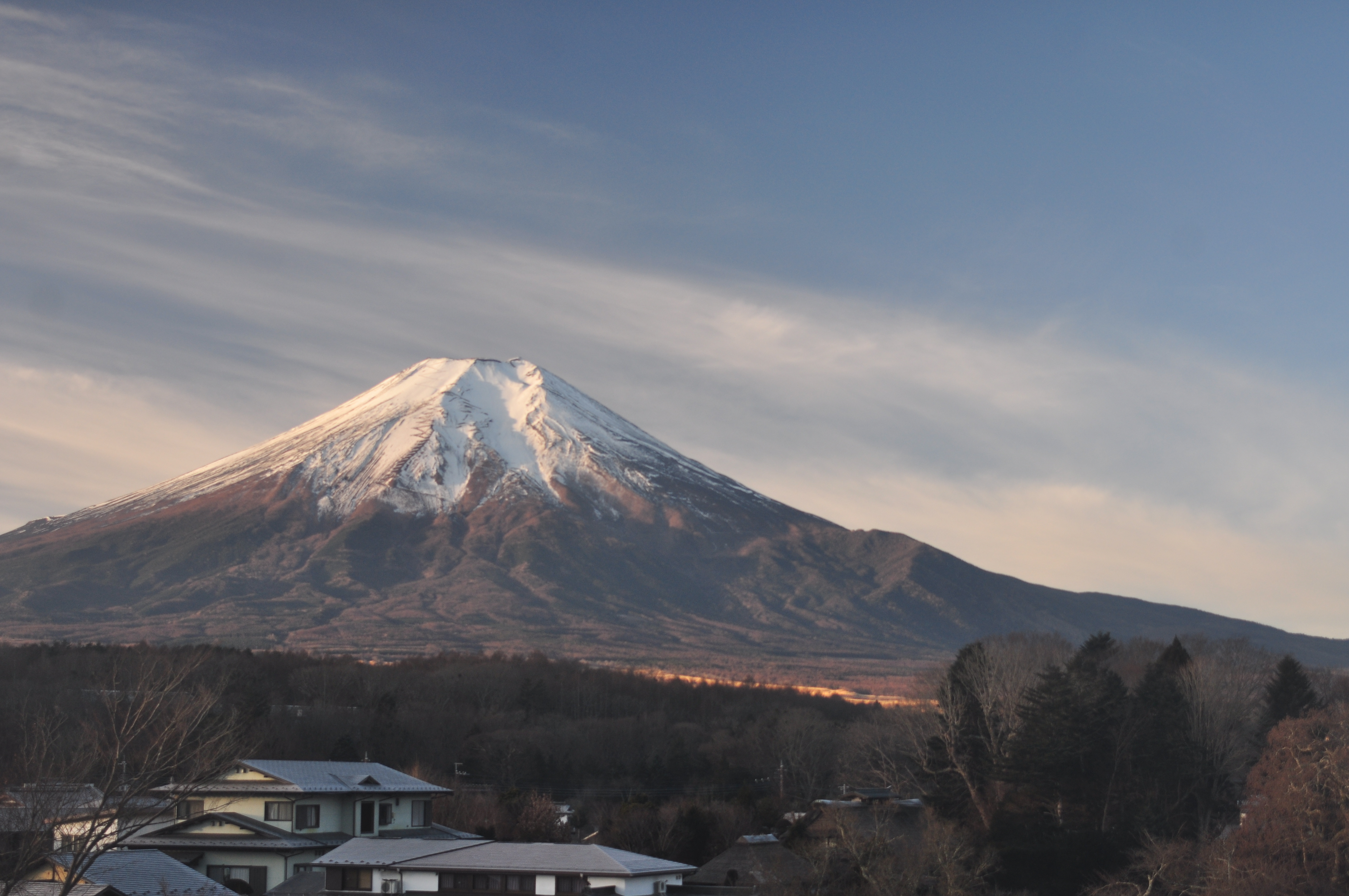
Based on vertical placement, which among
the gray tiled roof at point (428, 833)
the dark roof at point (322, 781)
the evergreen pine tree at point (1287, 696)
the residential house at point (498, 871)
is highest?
the evergreen pine tree at point (1287, 696)

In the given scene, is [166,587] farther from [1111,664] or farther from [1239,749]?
[1239,749]

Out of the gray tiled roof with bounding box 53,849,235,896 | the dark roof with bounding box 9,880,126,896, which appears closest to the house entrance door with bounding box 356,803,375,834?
the gray tiled roof with bounding box 53,849,235,896

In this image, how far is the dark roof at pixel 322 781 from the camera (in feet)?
131

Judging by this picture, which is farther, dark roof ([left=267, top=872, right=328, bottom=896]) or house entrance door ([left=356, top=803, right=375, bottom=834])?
house entrance door ([left=356, top=803, right=375, bottom=834])

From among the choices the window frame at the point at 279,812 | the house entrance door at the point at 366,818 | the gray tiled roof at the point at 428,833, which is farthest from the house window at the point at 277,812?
the gray tiled roof at the point at 428,833

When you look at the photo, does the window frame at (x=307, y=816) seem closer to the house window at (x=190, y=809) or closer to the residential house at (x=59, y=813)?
the house window at (x=190, y=809)

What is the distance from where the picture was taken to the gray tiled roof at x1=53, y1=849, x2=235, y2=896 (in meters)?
30.2

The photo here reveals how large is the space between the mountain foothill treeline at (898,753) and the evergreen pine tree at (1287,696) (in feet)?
0.37

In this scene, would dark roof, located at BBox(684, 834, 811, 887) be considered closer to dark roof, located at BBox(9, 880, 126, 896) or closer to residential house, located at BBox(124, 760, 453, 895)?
residential house, located at BBox(124, 760, 453, 895)

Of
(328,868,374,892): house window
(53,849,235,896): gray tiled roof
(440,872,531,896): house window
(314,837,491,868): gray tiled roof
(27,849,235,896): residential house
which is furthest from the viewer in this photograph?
(328,868,374,892): house window

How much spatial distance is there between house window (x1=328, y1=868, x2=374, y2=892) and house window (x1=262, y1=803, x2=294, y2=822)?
551 centimetres

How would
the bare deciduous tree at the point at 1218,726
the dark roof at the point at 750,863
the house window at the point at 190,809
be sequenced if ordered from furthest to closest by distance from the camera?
the bare deciduous tree at the point at 1218,726, the dark roof at the point at 750,863, the house window at the point at 190,809

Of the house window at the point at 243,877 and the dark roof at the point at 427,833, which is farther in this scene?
the dark roof at the point at 427,833

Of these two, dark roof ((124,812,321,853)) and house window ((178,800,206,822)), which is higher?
house window ((178,800,206,822))
